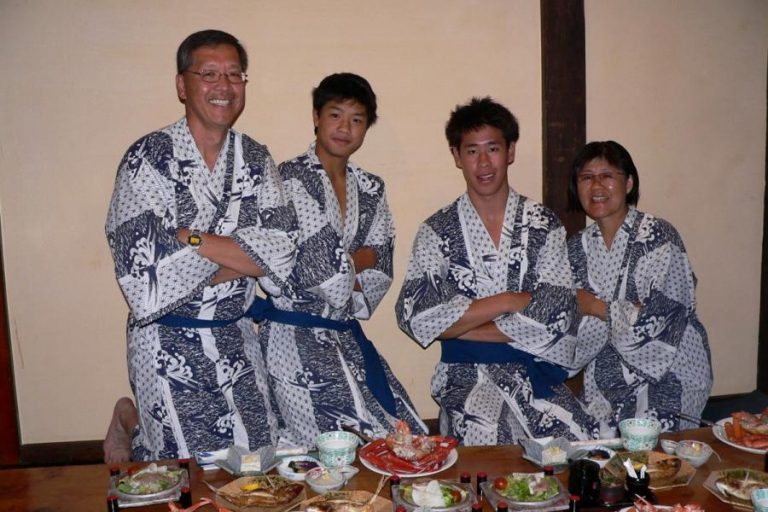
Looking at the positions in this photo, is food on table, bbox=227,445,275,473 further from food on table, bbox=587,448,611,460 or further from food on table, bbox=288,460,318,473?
food on table, bbox=587,448,611,460

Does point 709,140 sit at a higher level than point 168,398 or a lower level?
higher

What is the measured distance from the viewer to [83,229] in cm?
369

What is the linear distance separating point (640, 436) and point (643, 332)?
109 centimetres

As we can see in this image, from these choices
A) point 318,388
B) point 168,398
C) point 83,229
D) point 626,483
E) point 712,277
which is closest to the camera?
point 626,483

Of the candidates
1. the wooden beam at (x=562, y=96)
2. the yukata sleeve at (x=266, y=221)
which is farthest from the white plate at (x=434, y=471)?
the wooden beam at (x=562, y=96)

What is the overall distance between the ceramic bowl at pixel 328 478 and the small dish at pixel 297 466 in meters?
0.04

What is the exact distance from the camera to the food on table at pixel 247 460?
2.06m

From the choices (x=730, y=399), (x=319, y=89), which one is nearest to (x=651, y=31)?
(x=319, y=89)

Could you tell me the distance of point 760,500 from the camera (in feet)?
5.85

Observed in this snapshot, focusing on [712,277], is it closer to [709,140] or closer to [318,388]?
[709,140]

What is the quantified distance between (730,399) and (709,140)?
163 cm

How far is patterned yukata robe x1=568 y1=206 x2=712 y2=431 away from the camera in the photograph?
3.23m

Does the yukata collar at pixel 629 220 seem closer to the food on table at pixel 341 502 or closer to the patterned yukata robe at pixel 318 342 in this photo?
the patterned yukata robe at pixel 318 342

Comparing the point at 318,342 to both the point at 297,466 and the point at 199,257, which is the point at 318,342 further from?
A: the point at 297,466
